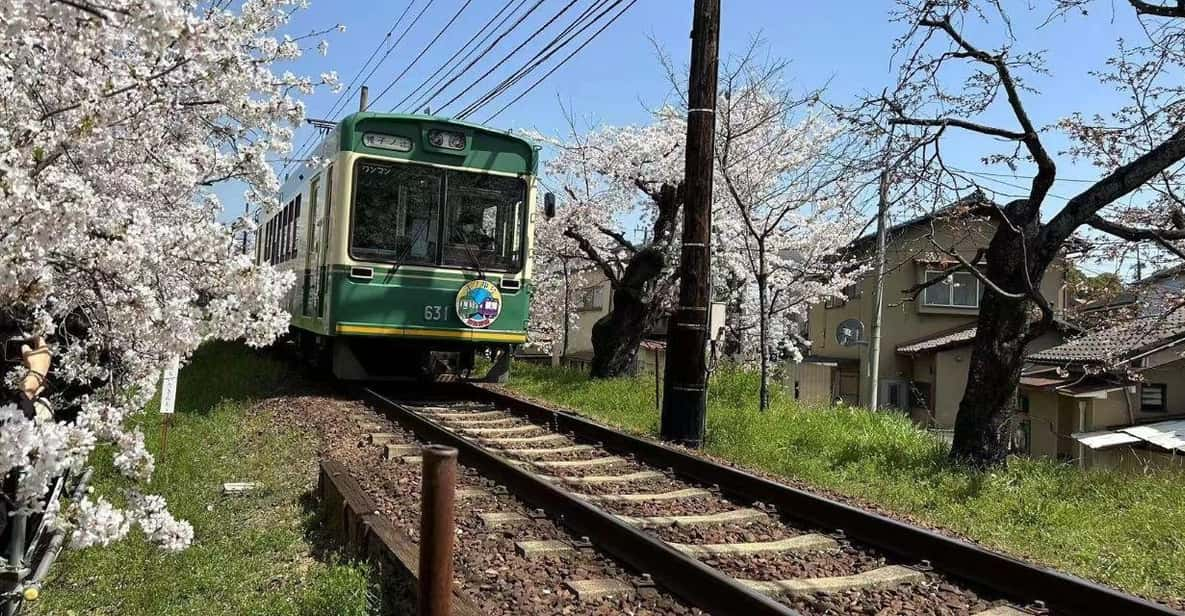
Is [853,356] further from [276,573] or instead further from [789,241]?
[276,573]

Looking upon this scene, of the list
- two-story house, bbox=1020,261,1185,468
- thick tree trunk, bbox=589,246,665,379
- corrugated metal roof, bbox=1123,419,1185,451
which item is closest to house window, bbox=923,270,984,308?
two-story house, bbox=1020,261,1185,468

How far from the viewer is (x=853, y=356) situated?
94.6 feet

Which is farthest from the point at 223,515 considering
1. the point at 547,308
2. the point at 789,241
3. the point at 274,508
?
the point at 547,308

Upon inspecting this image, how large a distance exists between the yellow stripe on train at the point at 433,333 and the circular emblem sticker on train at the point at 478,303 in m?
0.11

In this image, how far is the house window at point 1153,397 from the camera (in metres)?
18.2

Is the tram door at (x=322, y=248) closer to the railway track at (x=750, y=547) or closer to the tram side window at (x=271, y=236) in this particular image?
the railway track at (x=750, y=547)

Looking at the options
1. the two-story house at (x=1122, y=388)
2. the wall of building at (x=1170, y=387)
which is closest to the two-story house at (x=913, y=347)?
the two-story house at (x=1122, y=388)

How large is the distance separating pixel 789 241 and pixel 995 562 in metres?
18.9

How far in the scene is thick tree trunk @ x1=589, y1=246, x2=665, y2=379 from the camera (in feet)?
48.2

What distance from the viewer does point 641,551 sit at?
4.42 metres

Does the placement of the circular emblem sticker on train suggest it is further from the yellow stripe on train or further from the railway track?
the railway track

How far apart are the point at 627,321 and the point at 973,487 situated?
28.0ft

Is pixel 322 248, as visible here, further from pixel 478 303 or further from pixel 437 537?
pixel 437 537

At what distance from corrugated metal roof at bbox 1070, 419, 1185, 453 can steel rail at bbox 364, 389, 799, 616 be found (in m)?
11.9
